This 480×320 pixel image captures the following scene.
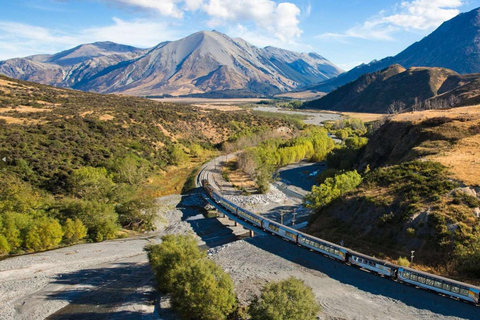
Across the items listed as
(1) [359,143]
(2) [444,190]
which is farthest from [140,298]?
(1) [359,143]

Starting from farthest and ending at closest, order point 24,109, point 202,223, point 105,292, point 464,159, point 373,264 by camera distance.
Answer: point 24,109, point 202,223, point 464,159, point 105,292, point 373,264

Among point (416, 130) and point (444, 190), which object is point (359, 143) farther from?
point (444, 190)

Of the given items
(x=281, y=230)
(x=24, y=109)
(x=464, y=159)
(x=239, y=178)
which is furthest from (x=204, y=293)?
(x=24, y=109)

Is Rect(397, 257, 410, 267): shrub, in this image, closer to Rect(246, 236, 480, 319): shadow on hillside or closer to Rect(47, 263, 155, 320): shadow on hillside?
Rect(246, 236, 480, 319): shadow on hillside

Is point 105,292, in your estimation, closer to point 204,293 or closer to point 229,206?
point 204,293

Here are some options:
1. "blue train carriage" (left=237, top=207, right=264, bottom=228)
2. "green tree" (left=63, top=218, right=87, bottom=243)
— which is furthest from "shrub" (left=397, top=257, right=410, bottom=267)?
"green tree" (left=63, top=218, right=87, bottom=243)

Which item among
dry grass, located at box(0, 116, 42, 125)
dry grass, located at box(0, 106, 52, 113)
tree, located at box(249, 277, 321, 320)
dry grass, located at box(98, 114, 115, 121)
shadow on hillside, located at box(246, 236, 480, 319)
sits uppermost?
dry grass, located at box(0, 106, 52, 113)
